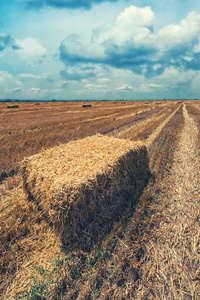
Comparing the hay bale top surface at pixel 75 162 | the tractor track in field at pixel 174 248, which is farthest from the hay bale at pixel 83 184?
the tractor track in field at pixel 174 248

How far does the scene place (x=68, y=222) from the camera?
3262 mm

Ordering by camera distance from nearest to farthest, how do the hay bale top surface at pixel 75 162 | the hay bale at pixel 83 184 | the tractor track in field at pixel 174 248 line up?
the tractor track in field at pixel 174 248, the hay bale at pixel 83 184, the hay bale top surface at pixel 75 162

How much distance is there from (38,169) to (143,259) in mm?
3239

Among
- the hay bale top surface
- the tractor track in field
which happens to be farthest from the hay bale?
the tractor track in field

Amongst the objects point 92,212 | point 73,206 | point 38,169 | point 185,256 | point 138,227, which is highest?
point 38,169

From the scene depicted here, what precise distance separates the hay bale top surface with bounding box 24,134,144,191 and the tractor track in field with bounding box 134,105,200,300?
1.91 m

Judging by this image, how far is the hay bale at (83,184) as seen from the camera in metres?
3.25

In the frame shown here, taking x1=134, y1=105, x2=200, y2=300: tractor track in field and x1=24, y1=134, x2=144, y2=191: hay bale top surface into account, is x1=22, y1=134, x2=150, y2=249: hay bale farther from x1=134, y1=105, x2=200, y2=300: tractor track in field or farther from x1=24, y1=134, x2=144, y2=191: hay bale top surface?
x1=134, y1=105, x2=200, y2=300: tractor track in field

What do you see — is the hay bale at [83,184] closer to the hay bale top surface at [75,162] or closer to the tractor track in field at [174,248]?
the hay bale top surface at [75,162]

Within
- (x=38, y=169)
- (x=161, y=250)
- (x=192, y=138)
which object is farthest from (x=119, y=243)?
(x=192, y=138)

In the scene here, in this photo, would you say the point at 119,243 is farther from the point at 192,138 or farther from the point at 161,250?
the point at 192,138

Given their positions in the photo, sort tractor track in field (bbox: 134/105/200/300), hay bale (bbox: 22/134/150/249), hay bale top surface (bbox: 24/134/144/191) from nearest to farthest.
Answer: tractor track in field (bbox: 134/105/200/300) → hay bale (bbox: 22/134/150/249) → hay bale top surface (bbox: 24/134/144/191)

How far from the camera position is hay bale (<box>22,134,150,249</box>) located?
3.25 meters

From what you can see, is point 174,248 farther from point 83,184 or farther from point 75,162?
point 75,162
